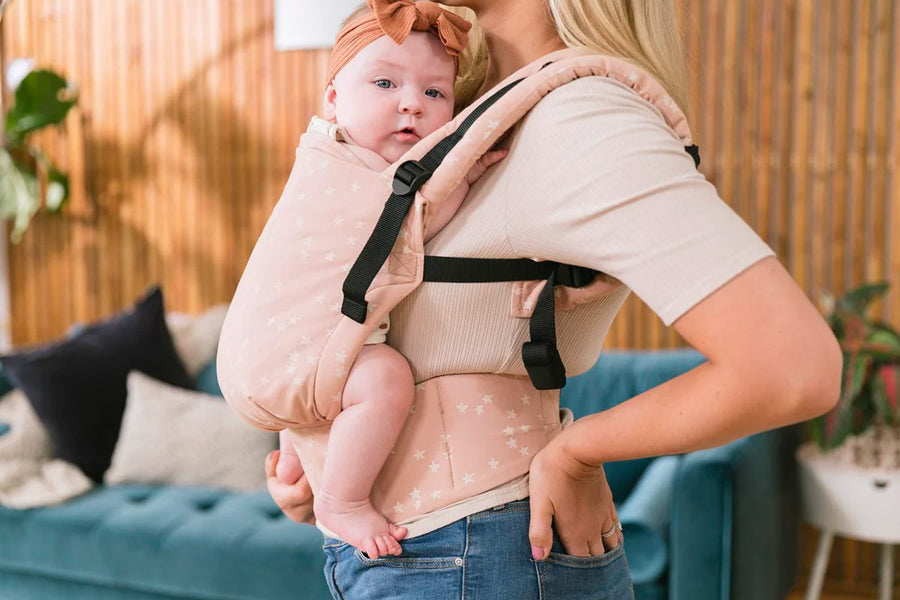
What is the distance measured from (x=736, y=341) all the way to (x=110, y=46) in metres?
4.26

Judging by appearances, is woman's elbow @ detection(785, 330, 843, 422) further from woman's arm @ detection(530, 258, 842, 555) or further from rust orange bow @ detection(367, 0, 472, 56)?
rust orange bow @ detection(367, 0, 472, 56)

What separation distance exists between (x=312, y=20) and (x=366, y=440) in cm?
162

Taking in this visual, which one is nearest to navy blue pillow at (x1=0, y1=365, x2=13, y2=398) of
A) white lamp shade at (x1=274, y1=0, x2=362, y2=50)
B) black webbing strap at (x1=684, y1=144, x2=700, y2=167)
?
white lamp shade at (x1=274, y1=0, x2=362, y2=50)

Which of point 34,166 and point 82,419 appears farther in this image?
point 34,166

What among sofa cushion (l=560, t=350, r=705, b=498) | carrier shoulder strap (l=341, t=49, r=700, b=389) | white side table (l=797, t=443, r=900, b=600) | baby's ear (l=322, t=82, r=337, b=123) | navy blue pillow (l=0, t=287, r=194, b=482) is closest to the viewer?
carrier shoulder strap (l=341, t=49, r=700, b=389)

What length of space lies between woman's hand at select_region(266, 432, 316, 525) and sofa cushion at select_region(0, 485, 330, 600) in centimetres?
140

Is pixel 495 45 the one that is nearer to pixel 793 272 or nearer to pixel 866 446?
pixel 866 446

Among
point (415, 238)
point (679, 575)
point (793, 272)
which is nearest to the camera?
point (415, 238)

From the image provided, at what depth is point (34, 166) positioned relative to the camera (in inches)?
173

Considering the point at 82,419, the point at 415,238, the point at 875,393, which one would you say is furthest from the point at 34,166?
the point at 415,238

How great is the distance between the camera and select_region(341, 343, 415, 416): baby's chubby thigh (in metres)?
0.88

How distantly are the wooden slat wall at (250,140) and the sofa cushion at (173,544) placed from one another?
1.51 meters

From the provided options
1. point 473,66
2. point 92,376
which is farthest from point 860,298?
point 92,376

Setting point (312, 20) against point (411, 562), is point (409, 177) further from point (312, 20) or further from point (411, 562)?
point (312, 20)
